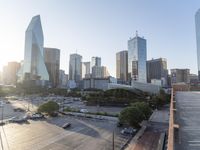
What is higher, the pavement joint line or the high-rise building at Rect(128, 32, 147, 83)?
the high-rise building at Rect(128, 32, 147, 83)

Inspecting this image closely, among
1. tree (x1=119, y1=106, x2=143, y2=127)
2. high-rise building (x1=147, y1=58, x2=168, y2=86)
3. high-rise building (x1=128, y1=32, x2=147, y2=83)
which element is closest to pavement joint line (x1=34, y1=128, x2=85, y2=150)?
tree (x1=119, y1=106, x2=143, y2=127)

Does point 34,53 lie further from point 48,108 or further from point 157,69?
point 157,69

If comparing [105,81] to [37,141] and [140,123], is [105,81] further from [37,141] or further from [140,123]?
[37,141]

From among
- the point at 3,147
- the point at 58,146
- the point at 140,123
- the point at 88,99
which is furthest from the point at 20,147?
the point at 88,99

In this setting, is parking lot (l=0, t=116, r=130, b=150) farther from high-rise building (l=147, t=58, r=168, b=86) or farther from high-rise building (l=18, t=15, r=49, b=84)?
high-rise building (l=147, t=58, r=168, b=86)

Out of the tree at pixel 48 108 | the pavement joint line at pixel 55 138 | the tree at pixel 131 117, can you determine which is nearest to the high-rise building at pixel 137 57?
the tree at pixel 48 108
